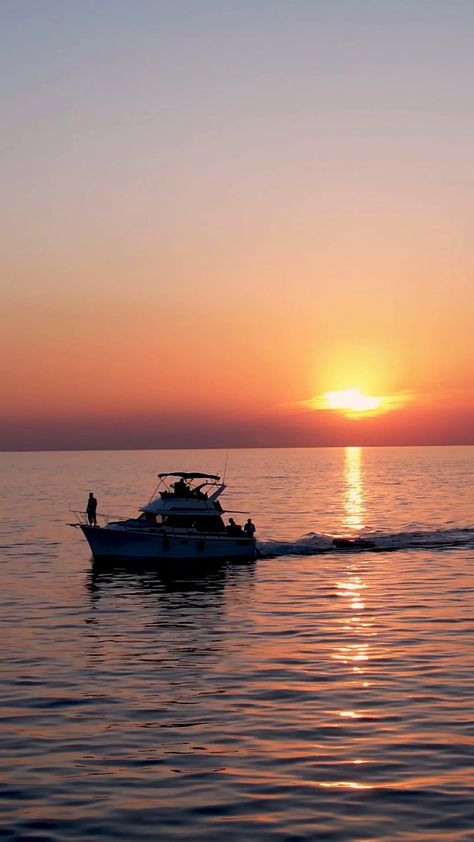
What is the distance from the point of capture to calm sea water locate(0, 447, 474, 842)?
16.6 meters

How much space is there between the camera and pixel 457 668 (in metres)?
27.6

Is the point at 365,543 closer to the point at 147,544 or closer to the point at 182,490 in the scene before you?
the point at 182,490

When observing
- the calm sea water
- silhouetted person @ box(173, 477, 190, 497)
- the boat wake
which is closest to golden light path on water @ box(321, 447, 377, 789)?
the calm sea water

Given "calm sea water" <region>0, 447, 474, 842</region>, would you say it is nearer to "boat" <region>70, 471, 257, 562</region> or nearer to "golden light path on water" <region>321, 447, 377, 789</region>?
"golden light path on water" <region>321, 447, 377, 789</region>

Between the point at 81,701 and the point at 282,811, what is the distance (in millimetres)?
9107

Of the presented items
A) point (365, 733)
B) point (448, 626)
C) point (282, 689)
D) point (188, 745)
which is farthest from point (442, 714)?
point (448, 626)

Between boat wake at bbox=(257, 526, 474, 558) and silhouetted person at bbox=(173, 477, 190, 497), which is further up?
silhouetted person at bbox=(173, 477, 190, 497)

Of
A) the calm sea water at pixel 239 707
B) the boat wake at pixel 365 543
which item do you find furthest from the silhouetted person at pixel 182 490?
the boat wake at pixel 365 543

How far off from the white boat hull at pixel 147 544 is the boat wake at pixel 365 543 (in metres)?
6.88

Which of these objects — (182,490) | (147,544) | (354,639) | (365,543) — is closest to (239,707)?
(354,639)

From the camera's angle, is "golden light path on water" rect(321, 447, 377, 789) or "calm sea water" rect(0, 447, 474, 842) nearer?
"calm sea water" rect(0, 447, 474, 842)

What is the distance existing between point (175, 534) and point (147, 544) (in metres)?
1.80

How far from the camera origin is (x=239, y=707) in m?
23.7

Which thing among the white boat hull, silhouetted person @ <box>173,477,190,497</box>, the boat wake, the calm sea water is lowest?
the boat wake
